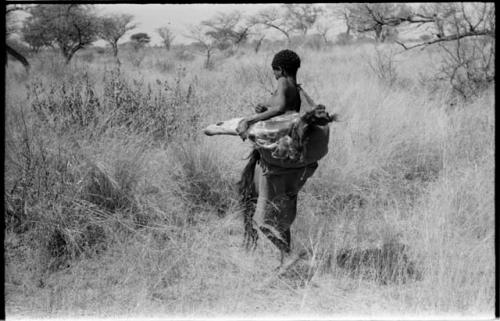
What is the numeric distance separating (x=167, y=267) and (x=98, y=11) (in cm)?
2143

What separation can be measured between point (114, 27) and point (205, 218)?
2438 centimetres

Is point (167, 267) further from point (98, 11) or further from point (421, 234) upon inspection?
point (98, 11)

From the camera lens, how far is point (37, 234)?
3652 millimetres

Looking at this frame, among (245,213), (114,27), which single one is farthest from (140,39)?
(245,213)

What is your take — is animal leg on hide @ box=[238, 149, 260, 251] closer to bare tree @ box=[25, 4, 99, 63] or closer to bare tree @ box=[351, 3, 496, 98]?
bare tree @ box=[351, 3, 496, 98]

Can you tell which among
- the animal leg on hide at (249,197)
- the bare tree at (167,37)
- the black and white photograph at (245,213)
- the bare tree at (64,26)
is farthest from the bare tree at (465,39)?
the bare tree at (167,37)

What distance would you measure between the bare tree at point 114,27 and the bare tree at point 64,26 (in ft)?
3.35

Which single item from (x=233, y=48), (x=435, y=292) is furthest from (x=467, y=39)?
(x=233, y=48)

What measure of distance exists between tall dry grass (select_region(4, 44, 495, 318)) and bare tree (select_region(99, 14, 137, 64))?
19.9m

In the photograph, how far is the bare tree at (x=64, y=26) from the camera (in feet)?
69.5

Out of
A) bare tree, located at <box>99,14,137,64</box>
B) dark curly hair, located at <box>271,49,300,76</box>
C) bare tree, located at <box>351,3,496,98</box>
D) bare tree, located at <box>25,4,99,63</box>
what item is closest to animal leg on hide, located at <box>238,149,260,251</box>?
dark curly hair, located at <box>271,49,300,76</box>

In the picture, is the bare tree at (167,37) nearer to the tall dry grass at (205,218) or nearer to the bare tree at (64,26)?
the bare tree at (64,26)

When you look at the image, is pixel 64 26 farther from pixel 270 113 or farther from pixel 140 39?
pixel 270 113

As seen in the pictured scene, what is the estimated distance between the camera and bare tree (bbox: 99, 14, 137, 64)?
24.9 metres
